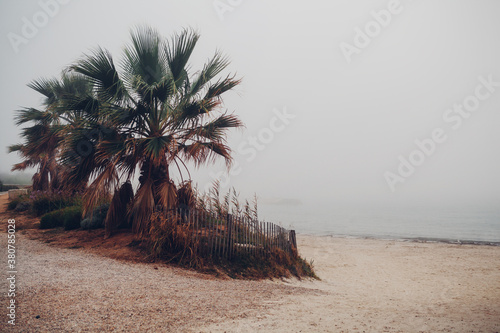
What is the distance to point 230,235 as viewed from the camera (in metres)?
8.64

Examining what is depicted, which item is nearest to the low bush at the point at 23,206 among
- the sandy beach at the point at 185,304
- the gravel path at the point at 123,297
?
the sandy beach at the point at 185,304

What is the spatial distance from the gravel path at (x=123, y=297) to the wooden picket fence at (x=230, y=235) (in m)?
1.16

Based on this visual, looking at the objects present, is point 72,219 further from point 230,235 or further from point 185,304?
point 185,304

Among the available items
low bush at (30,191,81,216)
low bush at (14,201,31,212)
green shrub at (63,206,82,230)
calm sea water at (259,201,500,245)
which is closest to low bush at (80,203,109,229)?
green shrub at (63,206,82,230)

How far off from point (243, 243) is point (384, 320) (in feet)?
15.8

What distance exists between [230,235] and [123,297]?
4081 mm

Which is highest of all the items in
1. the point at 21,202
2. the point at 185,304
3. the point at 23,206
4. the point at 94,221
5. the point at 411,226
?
the point at 21,202

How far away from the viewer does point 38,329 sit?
354 centimetres

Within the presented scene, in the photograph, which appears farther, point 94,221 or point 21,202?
point 21,202

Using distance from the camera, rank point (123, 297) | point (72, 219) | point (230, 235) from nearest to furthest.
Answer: point (123, 297)
point (230, 235)
point (72, 219)

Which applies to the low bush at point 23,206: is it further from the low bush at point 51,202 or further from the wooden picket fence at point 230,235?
the wooden picket fence at point 230,235

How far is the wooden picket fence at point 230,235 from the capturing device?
8.38 metres

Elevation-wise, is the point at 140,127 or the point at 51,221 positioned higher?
the point at 140,127

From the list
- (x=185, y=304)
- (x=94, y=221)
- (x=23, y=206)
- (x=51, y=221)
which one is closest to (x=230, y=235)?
(x=185, y=304)
